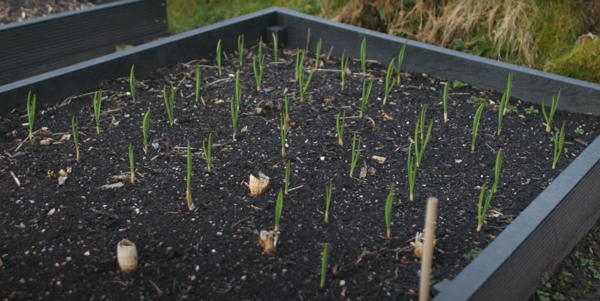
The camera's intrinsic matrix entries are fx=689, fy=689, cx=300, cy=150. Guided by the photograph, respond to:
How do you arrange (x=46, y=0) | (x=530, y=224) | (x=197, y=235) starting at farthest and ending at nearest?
1. (x=46, y=0)
2. (x=197, y=235)
3. (x=530, y=224)

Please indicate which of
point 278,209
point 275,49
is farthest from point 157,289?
point 275,49

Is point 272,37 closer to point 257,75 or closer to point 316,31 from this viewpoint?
point 316,31

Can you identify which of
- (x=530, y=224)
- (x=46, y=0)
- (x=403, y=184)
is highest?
(x=530, y=224)

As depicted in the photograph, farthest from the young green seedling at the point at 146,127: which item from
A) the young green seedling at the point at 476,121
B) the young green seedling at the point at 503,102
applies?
the young green seedling at the point at 503,102

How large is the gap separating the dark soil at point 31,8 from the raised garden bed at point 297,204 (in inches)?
67.5

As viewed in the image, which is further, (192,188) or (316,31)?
(316,31)

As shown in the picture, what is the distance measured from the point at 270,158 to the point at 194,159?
1.08 ft

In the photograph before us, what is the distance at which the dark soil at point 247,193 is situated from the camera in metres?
2.28

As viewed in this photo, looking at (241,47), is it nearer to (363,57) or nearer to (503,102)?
(363,57)

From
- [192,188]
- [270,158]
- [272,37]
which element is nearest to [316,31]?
[272,37]

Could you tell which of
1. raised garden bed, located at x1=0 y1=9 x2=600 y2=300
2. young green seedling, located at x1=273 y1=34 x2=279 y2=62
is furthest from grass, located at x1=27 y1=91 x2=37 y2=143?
young green seedling, located at x1=273 y1=34 x2=279 y2=62

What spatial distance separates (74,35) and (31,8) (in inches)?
36.5

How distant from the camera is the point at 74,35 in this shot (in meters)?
4.50

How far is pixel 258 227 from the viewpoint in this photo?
2527mm
